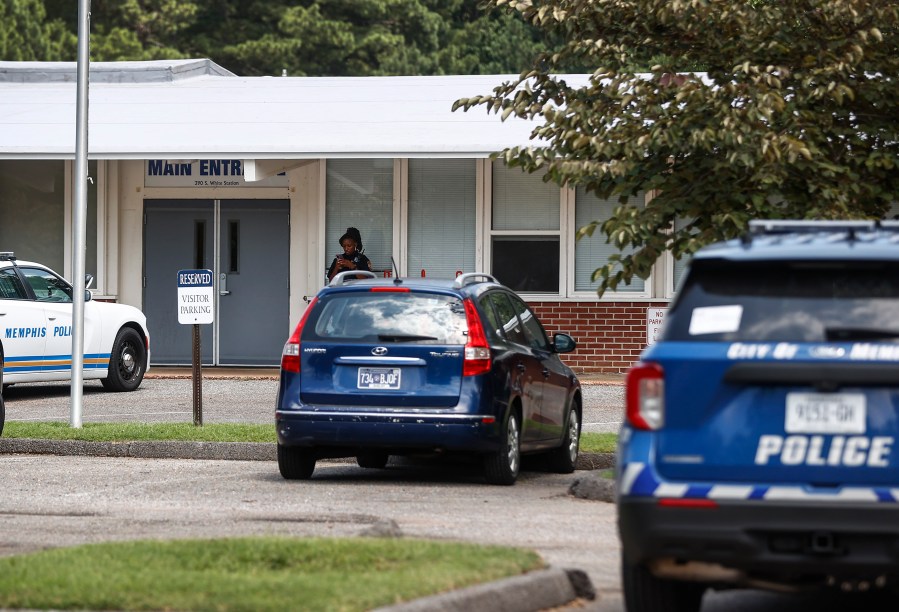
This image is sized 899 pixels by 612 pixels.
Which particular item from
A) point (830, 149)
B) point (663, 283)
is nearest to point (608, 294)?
point (663, 283)

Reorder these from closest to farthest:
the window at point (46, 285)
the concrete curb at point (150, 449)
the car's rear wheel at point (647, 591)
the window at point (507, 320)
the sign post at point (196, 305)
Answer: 1. the car's rear wheel at point (647, 591)
2. the window at point (507, 320)
3. the concrete curb at point (150, 449)
4. the sign post at point (196, 305)
5. the window at point (46, 285)

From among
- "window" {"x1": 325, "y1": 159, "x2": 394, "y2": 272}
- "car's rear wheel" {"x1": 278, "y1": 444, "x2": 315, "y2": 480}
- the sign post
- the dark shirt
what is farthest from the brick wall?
"car's rear wheel" {"x1": 278, "y1": 444, "x2": 315, "y2": 480}

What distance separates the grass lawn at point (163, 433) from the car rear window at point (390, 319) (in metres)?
2.42

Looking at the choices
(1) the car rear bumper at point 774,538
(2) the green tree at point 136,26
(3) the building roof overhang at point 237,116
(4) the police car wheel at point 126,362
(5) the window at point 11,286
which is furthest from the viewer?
(2) the green tree at point 136,26

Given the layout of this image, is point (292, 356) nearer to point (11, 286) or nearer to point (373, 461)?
point (373, 461)

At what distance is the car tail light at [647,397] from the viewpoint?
6.30 metres

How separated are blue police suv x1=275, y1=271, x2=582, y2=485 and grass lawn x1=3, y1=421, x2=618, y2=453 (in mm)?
2040

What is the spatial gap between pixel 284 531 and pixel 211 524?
61cm

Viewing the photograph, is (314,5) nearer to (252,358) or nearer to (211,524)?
(252,358)

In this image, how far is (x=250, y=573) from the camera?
7621 mm

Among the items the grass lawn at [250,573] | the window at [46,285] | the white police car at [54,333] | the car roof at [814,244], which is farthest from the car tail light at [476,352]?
the window at [46,285]

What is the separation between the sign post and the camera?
16.1m

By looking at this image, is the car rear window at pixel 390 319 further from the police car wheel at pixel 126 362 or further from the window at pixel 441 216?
the window at pixel 441 216

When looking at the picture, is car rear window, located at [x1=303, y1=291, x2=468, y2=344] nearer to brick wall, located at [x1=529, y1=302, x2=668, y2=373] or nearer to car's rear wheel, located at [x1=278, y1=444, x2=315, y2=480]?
car's rear wheel, located at [x1=278, y1=444, x2=315, y2=480]
